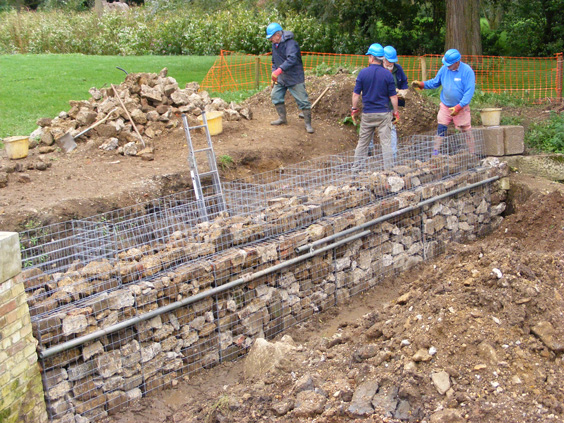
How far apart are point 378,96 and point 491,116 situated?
103 inches

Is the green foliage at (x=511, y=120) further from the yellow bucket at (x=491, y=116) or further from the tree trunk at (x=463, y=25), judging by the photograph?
the tree trunk at (x=463, y=25)

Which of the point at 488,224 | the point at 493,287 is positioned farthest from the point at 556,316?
the point at 488,224

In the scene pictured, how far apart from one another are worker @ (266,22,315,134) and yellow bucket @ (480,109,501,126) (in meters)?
3.14

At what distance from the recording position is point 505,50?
77.6 ft

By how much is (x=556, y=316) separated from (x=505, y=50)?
69.0 feet

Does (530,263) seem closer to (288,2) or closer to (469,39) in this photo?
(469,39)

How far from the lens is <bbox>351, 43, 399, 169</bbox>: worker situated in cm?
913

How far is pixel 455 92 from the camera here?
955 cm

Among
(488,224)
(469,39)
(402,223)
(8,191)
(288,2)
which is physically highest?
(288,2)

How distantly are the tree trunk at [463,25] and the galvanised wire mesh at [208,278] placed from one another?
9.52m

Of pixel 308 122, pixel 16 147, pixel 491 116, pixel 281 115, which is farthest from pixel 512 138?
pixel 16 147

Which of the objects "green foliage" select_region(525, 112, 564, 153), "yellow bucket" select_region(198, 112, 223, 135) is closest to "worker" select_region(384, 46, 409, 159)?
"green foliage" select_region(525, 112, 564, 153)

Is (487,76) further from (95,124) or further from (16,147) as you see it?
(16,147)

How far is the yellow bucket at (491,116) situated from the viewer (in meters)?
10.6
